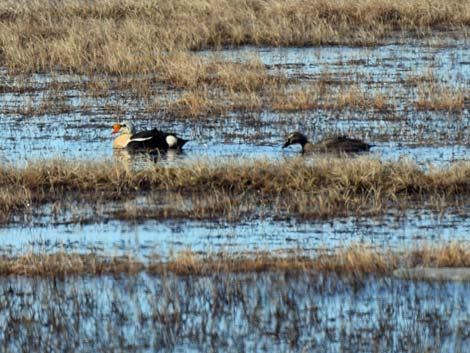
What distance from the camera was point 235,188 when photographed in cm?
1163

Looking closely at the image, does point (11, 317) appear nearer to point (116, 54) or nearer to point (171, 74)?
point (171, 74)

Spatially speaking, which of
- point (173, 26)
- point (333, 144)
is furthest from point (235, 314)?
point (173, 26)

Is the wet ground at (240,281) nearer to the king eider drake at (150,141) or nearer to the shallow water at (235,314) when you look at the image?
the shallow water at (235,314)

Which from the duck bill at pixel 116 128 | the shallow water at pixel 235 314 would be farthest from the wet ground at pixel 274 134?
the shallow water at pixel 235 314

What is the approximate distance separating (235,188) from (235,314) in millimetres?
3936

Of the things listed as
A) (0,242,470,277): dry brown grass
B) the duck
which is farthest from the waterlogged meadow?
the duck

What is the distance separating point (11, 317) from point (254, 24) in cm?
1730

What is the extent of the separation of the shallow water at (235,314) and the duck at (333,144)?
536 cm

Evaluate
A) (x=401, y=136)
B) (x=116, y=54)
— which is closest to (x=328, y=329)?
(x=401, y=136)

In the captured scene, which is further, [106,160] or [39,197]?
[106,160]

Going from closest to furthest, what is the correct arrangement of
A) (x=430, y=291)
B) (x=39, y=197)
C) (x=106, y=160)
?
(x=430, y=291), (x=39, y=197), (x=106, y=160)

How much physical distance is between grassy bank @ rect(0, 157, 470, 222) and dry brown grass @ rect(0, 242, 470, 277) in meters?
1.61

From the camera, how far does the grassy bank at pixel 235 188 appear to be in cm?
1085

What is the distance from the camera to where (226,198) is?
11.0m
